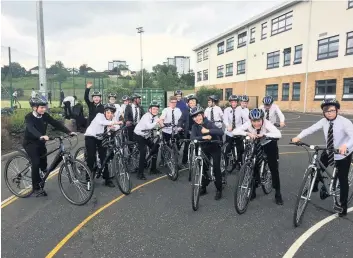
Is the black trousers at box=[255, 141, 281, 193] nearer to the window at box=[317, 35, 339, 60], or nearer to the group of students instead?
the group of students

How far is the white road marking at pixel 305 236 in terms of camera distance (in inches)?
159

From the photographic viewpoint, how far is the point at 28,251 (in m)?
4.14

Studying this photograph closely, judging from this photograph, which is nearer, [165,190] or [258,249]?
[258,249]

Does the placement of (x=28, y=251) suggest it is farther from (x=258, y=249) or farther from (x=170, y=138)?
(x=170, y=138)

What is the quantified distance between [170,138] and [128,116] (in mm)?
1823

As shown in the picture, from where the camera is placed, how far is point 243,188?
17.8 ft

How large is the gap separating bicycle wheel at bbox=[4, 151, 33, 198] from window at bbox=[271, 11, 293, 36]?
1252 inches

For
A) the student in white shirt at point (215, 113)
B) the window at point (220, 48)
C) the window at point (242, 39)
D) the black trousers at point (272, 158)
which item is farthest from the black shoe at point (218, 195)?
the window at point (220, 48)

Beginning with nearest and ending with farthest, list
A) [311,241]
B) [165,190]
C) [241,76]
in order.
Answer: [311,241] → [165,190] → [241,76]

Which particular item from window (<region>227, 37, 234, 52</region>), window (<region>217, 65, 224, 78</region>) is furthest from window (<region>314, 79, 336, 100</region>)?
window (<region>217, 65, 224, 78</region>)

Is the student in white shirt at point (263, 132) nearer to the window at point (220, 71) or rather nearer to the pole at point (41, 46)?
the pole at point (41, 46)

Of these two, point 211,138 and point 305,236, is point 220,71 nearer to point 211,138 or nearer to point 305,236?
point 211,138

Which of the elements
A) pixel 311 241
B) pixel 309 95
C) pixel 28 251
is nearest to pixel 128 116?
pixel 28 251

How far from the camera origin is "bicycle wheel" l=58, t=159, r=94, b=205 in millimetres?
5816
